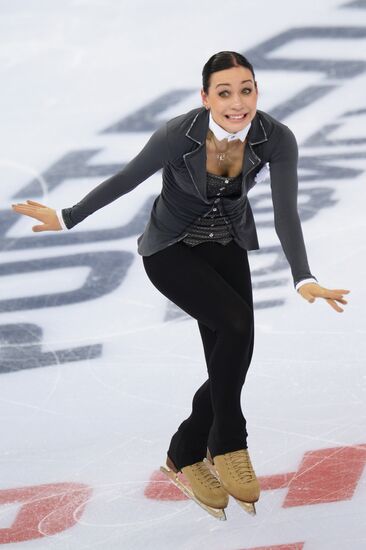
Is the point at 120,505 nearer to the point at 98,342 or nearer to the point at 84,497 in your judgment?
the point at 84,497

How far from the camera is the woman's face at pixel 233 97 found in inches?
133

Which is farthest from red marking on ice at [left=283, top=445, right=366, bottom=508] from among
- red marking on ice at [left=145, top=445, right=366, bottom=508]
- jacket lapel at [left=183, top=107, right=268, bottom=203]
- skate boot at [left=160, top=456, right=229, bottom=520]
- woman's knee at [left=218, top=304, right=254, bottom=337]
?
jacket lapel at [left=183, top=107, right=268, bottom=203]

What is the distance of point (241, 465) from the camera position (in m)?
3.53

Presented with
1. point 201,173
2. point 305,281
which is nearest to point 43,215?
point 201,173

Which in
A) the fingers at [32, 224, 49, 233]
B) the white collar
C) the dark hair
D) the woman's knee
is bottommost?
the woman's knee

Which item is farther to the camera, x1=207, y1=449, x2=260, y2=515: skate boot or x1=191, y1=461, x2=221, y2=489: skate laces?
x1=191, y1=461, x2=221, y2=489: skate laces

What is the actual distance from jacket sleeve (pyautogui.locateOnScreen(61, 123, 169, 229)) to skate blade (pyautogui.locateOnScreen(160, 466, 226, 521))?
3.26ft

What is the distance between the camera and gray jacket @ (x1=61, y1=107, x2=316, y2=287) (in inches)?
136

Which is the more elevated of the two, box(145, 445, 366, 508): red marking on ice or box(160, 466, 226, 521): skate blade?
box(160, 466, 226, 521): skate blade

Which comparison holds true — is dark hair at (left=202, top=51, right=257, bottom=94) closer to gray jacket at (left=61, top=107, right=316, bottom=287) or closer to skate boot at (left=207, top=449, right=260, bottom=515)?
gray jacket at (left=61, top=107, right=316, bottom=287)

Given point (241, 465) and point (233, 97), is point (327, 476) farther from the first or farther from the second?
point (233, 97)

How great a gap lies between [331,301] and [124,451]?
1.41 metres

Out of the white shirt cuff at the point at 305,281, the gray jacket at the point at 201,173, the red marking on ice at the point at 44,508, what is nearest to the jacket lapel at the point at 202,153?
the gray jacket at the point at 201,173

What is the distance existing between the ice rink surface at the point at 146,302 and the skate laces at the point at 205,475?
0.48 feet
